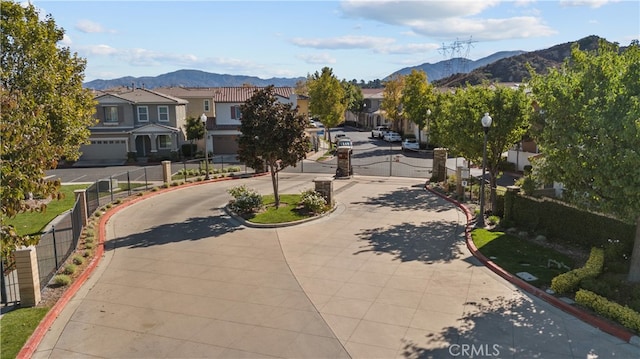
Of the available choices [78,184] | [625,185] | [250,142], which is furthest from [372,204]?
[78,184]

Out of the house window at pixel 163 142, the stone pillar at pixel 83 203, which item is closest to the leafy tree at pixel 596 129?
the stone pillar at pixel 83 203

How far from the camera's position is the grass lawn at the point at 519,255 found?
13422 millimetres

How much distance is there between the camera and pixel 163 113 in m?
43.2

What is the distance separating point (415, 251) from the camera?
626 inches

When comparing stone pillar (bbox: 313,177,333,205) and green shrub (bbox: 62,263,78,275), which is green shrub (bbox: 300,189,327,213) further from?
green shrub (bbox: 62,263,78,275)

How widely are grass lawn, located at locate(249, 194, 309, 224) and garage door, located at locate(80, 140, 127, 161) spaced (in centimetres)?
2408

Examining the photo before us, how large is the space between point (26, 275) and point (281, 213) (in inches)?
429

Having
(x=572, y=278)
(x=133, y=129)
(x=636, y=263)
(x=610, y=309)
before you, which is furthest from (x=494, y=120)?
(x=133, y=129)

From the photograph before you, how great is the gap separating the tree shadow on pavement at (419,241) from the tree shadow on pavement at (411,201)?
315cm

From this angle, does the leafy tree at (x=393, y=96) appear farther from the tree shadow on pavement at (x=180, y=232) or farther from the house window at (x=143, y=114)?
the tree shadow on pavement at (x=180, y=232)

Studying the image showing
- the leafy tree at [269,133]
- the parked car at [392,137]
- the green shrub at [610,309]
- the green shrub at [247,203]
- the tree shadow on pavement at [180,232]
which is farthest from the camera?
the parked car at [392,137]

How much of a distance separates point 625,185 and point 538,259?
455 cm

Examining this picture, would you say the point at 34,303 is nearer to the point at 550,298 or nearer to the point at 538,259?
the point at 550,298

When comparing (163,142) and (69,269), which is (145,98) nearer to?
(163,142)
